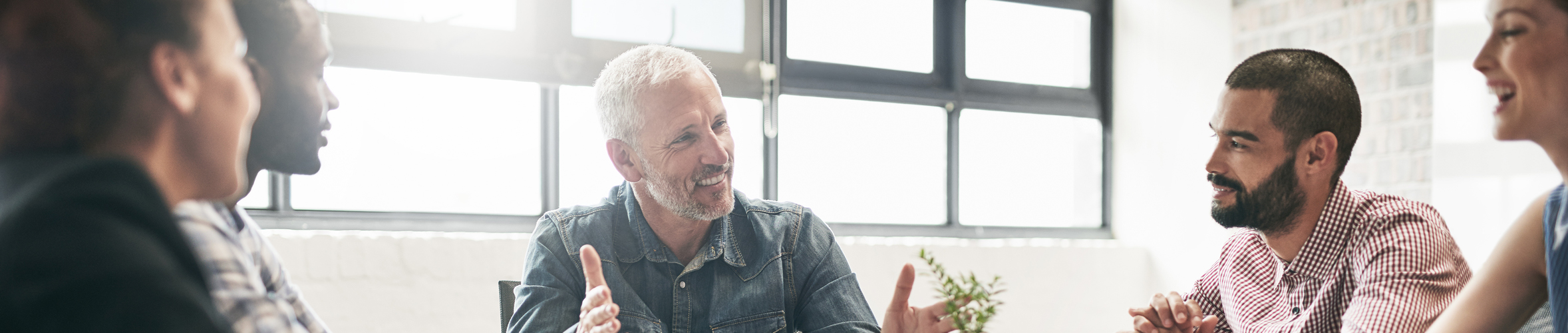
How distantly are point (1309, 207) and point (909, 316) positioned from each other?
663 mm

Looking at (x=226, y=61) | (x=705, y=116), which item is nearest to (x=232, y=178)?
(x=226, y=61)

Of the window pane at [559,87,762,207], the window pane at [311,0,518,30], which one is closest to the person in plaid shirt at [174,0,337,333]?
the window pane at [311,0,518,30]

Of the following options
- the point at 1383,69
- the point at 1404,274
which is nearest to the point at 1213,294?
the point at 1404,274

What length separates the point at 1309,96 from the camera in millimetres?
1469

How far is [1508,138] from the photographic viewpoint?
66 centimetres

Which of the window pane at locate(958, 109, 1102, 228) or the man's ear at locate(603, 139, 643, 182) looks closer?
the man's ear at locate(603, 139, 643, 182)

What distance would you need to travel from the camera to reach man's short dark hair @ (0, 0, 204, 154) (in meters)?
0.31

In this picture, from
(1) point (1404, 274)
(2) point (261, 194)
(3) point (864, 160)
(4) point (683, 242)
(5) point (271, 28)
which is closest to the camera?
(5) point (271, 28)

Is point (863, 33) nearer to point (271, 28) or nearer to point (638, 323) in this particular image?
point (638, 323)

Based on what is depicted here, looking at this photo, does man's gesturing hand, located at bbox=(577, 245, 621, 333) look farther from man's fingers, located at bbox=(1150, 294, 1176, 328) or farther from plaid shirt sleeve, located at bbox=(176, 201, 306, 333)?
man's fingers, located at bbox=(1150, 294, 1176, 328)

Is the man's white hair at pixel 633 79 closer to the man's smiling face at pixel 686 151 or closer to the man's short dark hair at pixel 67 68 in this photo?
the man's smiling face at pixel 686 151

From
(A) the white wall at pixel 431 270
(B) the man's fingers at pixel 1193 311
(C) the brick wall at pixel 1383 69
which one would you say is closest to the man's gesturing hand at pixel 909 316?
(B) the man's fingers at pixel 1193 311

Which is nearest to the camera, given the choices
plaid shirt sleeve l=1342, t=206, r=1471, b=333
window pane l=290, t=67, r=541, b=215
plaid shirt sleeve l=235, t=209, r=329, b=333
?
plaid shirt sleeve l=235, t=209, r=329, b=333

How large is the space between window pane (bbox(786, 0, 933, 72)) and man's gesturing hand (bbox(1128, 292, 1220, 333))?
259 centimetres
